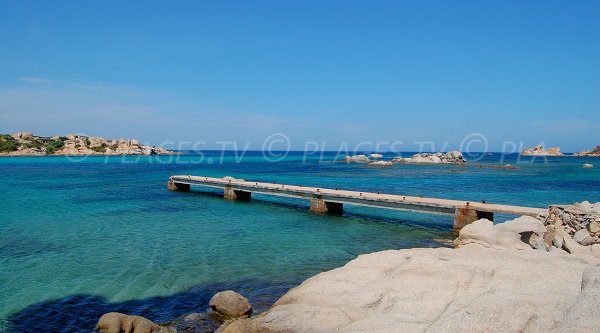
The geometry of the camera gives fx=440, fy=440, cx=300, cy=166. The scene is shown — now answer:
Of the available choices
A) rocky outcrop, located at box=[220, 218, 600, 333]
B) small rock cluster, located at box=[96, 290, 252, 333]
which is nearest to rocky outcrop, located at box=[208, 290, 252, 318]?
small rock cluster, located at box=[96, 290, 252, 333]

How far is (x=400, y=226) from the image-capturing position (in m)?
28.7

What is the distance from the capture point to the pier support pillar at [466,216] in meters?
26.9

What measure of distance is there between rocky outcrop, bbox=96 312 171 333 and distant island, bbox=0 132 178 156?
594 ft

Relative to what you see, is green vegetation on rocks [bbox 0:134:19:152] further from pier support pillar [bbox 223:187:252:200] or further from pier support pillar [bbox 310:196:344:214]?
pier support pillar [bbox 310:196:344:214]

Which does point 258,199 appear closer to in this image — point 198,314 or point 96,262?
point 96,262

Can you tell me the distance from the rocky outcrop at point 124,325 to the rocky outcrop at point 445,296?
2.23 metres

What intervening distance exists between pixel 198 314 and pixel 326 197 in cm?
2172

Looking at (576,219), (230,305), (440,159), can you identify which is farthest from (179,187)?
(440,159)

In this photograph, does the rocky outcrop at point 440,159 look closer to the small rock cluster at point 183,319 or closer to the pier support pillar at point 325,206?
the pier support pillar at point 325,206

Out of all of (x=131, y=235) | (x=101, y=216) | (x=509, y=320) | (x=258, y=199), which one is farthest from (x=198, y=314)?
(x=258, y=199)

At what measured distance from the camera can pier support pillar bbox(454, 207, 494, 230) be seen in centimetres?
2689

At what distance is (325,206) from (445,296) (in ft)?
80.9

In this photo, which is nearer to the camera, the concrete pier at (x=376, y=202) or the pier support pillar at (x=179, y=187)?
the concrete pier at (x=376, y=202)

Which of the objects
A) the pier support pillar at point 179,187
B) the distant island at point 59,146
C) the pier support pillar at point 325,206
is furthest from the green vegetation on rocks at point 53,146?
the pier support pillar at point 325,206
